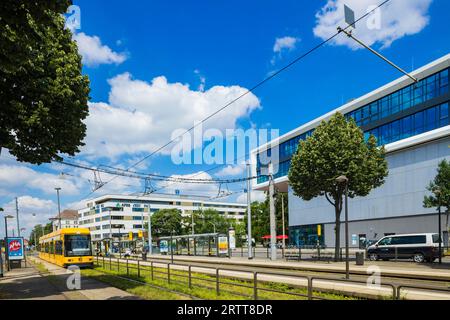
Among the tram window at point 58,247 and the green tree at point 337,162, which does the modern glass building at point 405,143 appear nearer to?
the green tree at point 337,162

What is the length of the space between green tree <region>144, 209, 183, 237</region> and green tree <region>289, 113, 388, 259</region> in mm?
72267

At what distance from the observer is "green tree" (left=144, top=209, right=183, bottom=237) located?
98.8m

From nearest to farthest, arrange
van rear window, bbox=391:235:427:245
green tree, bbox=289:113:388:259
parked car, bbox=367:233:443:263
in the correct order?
parked car, bbox=367:233:443:263, van rear window, bbox=391:235:427:245, green tree, bbox=289:113:388:259

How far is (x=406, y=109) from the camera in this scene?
49.4m

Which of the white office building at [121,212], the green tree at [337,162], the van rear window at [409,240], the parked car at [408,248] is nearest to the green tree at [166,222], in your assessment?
the white office building at [121,212]

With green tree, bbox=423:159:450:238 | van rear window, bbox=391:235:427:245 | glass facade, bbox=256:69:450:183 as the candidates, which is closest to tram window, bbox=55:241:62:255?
van rear window, bbox=391:235:427:245

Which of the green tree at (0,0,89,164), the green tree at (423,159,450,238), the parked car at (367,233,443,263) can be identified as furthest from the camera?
the green tree at (423,159,450,238)

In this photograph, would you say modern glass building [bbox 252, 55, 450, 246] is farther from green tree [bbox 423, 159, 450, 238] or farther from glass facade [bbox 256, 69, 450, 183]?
green tree [bbox 423, 159, 450, 238]

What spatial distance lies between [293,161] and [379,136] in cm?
2855

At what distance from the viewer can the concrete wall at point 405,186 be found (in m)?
45.8

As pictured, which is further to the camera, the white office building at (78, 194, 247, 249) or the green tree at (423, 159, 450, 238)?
the white office building at (78, 194, 247, 249)

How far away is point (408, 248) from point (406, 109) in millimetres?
27042

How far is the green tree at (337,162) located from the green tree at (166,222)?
72267mm

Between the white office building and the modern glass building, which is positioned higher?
the modern glass building
